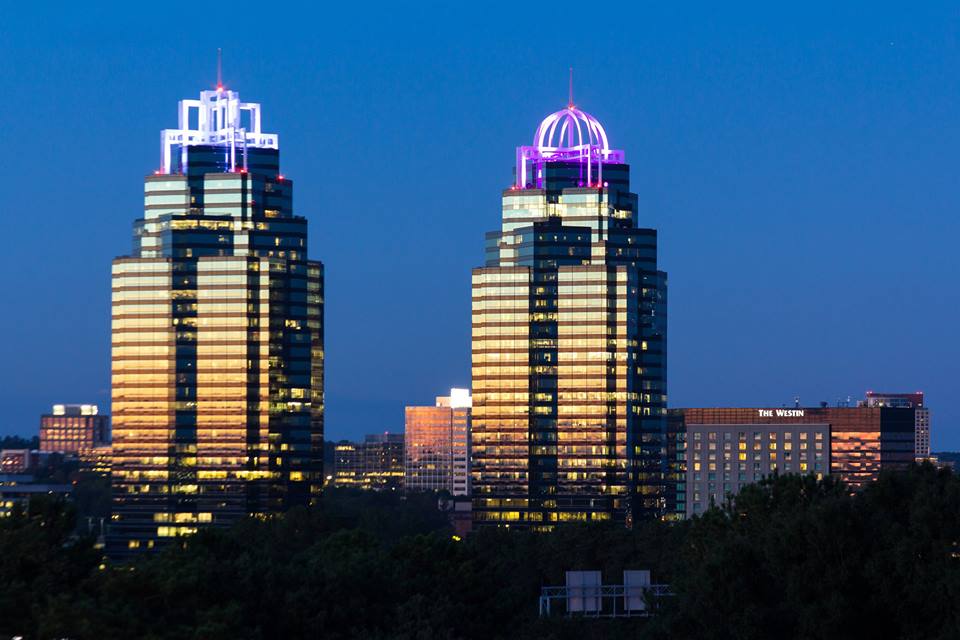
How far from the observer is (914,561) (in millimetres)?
80750

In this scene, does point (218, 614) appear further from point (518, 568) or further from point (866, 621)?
point (518, 568)

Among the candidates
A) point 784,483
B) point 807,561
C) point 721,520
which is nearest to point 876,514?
point 807,561

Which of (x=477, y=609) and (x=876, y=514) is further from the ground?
(x=876, y=514)

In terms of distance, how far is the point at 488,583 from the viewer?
376 feet

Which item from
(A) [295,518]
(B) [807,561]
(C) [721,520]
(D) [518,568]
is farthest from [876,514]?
(A) [295,518]

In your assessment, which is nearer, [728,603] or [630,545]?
[728,603]

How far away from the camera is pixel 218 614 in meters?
70.8

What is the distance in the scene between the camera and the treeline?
68.4 metres

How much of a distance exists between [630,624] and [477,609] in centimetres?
3226

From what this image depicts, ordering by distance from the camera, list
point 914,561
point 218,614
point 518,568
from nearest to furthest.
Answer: point 218,614 < point 914,561 < point 518,568

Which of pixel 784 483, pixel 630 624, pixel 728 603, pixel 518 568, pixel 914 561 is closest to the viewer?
pixel 914 561

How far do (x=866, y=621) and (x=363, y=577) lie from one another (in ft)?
103

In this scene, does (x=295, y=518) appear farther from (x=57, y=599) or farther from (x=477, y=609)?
(x=57, y=599)

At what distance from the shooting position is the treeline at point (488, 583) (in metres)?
68.4
